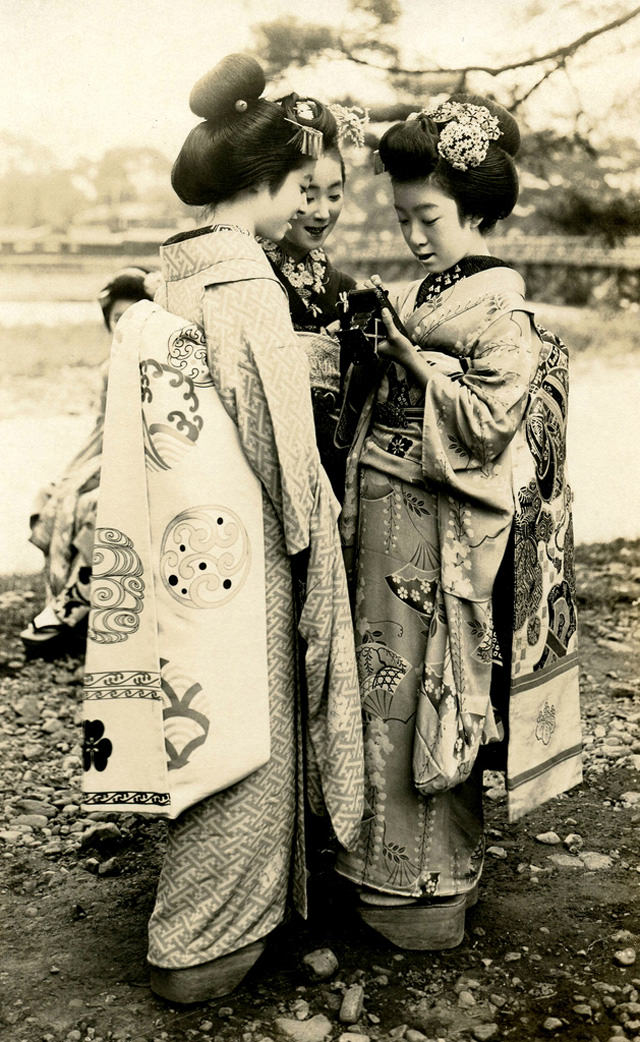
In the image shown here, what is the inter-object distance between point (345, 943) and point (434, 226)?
1770 mm

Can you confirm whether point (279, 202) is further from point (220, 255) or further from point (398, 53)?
point (398, 53)

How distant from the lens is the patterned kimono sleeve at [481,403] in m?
2.39

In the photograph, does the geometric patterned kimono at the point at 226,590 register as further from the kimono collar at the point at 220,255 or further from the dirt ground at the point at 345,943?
the dirt ground at the point at 345,943

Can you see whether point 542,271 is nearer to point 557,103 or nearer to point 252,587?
point 557,103

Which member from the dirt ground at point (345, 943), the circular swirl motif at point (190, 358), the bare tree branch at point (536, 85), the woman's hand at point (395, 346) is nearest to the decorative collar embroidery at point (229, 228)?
the circular swirl motif at point (190, 358)

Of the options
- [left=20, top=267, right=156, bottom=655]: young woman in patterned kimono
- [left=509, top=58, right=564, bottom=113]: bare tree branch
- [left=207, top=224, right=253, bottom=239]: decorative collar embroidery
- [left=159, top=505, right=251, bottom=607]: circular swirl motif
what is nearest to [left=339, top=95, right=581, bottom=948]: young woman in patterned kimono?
[left=207, top=224, right=253, bottom=239]: decorative collar embroidery

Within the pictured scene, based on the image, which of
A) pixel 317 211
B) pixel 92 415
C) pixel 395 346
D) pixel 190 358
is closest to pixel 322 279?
pixel 317 211

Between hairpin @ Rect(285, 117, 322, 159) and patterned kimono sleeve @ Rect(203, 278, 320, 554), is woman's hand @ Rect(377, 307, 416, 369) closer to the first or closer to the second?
patterned kimono sleeve @ Rect(203, 278, 320, 554)

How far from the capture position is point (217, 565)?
2232 mm

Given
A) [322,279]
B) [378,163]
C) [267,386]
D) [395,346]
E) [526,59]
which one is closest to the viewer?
[267,386]

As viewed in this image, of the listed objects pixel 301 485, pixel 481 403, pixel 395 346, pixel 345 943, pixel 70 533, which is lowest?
pixel 345 943

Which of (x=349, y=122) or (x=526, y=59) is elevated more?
(x=526, y=59)

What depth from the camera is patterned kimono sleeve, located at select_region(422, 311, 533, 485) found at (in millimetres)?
2393

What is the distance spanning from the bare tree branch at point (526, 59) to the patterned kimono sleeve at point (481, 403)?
11.5ft
